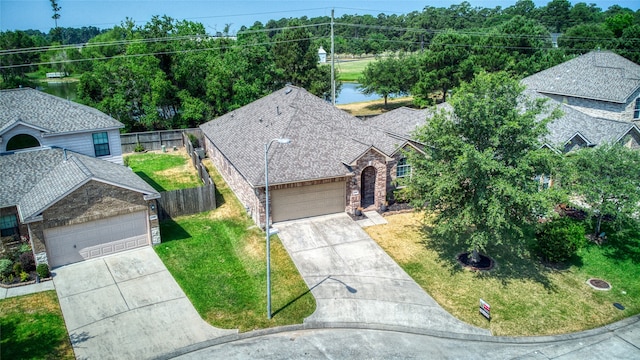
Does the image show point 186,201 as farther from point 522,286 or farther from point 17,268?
point 522,286

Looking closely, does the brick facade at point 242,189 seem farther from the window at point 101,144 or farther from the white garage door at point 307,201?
the window at point 101,144

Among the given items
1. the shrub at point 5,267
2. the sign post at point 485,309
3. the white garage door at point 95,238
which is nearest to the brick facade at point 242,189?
the white garage door at point 95,238

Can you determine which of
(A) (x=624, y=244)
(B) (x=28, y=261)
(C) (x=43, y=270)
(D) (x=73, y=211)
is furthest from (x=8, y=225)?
(A) (x=624, y=244)

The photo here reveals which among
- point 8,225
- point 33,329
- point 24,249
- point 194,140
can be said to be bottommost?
point 33,329

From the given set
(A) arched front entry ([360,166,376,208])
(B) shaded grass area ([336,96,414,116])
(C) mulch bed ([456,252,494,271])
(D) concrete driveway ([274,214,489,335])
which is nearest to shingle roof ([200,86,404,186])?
(A) arched front entry ([360,166,376,208])

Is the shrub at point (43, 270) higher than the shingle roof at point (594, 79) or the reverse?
the reverse

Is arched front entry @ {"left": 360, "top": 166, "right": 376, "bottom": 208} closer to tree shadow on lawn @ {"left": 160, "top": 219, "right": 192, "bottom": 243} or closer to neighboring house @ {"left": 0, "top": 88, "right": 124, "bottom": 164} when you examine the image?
tree shadow on lawn @ {"left": 160, "top": 219, "right": 192, "bottom": 243}
